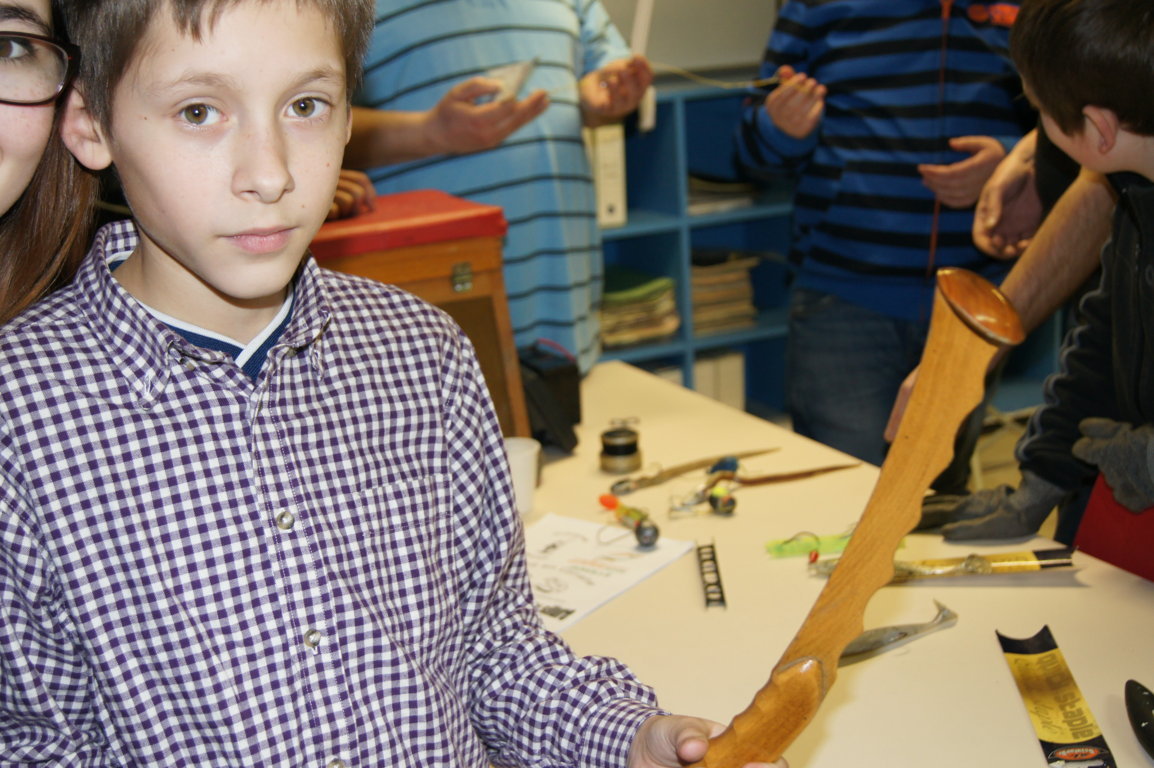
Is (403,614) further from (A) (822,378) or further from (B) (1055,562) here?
(A) (822,378)

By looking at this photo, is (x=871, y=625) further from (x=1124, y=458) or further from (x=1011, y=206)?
(x=1011, y=206)

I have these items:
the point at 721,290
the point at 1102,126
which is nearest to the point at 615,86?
the point at 1102,126

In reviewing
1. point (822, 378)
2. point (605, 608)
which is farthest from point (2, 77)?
point (822, 378)

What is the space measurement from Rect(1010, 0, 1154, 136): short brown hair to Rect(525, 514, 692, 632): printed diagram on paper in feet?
2.44

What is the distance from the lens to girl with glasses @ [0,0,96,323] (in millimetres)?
779

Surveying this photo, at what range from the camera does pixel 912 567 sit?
1267mm

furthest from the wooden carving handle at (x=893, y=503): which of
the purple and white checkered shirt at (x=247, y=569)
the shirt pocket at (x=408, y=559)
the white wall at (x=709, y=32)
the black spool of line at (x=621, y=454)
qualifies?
the white wall at (x=709, y=32)

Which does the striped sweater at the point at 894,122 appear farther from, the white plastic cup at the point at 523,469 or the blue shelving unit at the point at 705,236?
the blue shelving unit at the point at 705,236

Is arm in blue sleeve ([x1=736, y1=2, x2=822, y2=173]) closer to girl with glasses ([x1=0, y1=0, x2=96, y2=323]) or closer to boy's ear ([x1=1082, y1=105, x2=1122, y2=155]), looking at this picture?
boy's ear ([x1=1082, y1=105, x2=1122, y2=155])

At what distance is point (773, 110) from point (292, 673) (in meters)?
1.57

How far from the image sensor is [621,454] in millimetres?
1661

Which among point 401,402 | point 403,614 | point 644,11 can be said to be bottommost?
point 403,614

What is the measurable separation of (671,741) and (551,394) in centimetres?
99

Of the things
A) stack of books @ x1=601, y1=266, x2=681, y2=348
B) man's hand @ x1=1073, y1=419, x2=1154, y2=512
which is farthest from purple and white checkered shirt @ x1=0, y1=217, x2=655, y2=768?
stack of books @ x1=601, y1=266, x2=681, y2=348
